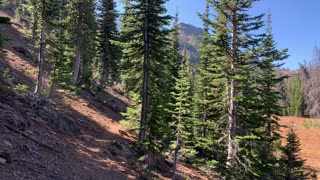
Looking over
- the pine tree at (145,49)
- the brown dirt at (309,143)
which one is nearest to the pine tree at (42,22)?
the pine tree at (145,49)

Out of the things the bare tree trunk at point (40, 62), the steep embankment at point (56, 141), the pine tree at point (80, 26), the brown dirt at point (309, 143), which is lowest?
the brown dirt at point (309, 143)

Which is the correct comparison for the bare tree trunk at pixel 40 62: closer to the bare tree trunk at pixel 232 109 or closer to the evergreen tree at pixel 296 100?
the bare tree trunk at pixel 232 109

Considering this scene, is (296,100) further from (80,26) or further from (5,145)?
(5,145)

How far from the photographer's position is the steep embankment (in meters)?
10.7

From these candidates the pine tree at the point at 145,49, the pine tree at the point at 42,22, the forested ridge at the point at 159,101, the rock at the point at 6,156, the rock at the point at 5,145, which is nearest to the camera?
the rock at the point at 6,156

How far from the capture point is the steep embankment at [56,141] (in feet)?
35.0

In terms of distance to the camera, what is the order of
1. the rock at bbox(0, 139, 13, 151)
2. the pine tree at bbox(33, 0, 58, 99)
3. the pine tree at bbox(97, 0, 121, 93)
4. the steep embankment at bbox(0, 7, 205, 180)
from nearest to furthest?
the rock at bbox(0, 139, 13, 151)
the steep embankment at bbox(0, 7, 205, 180)
the pine tree at bbox(33, 0, 58, 99)
the pine tree at bbox(97, 0, 121, 93)

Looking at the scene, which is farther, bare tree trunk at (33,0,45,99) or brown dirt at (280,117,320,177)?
brown dirt at (280,117,320,177)

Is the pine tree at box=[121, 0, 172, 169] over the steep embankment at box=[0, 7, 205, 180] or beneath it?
over

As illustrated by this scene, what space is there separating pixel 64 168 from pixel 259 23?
14.2 m

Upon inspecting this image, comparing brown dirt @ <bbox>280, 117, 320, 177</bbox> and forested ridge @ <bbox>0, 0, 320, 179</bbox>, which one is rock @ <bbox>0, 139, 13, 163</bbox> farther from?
brown dirt @ <bbox>280, 117, 320, 177</bbox>

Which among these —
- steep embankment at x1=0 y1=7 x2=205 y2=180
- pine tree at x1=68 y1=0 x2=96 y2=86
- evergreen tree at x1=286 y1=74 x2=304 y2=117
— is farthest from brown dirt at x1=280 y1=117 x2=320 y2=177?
pine tree at x1=68 y1=0 x2=96 y2=86

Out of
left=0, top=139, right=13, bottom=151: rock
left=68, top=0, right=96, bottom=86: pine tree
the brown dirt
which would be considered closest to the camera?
left=0, top=139, right=13, bottom=151: rock

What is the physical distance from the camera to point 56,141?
14.7m
